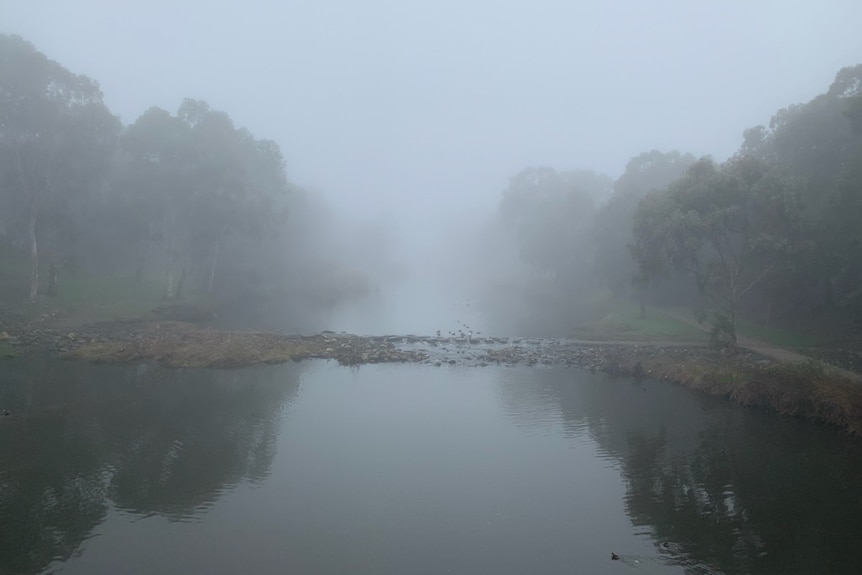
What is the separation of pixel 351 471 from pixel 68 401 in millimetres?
10824

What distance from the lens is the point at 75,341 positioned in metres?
31.5

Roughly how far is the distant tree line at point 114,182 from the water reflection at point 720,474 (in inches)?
1247

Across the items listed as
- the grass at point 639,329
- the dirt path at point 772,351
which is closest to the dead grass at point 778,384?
the dirt path at point 772,351

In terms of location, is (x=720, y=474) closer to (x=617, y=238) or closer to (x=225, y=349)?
(x=225, y=349)

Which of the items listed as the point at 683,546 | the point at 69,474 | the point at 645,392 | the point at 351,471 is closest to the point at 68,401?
the point at 69,474

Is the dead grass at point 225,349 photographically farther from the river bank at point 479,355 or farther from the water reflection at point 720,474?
the water reflection at point 720,474

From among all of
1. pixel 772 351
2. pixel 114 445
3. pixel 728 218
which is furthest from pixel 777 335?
pixel 114 445

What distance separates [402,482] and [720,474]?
315 inches

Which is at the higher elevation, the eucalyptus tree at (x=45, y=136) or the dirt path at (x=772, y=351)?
the eucalyptus tree at (x=45, y=136)

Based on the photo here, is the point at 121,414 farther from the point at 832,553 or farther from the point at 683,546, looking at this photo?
the point at 832,553

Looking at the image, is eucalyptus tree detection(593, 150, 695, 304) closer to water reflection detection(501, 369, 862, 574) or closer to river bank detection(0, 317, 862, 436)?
river bank detection(0, 317, 862, 436)

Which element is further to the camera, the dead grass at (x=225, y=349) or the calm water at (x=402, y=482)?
the dead grass at (x=225, y=349)

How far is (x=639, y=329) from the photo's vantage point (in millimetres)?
44938

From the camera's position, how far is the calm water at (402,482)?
11930 mm
